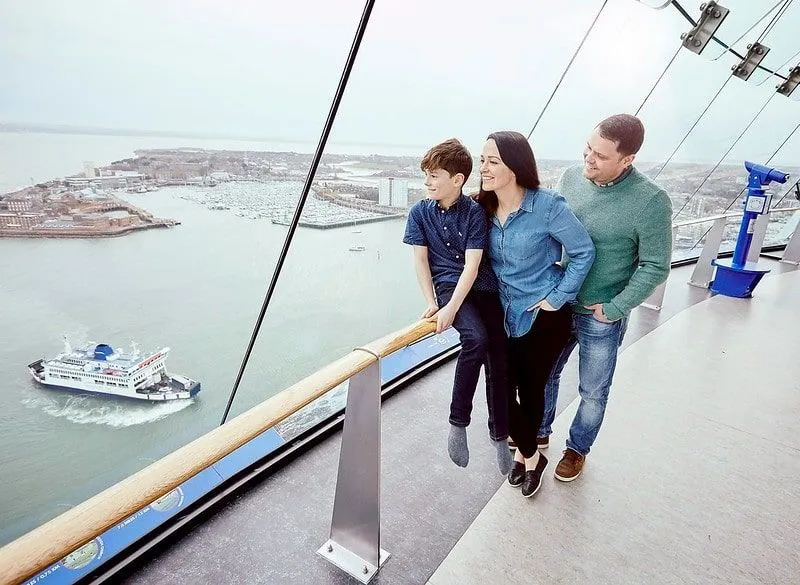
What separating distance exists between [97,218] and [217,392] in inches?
52.6

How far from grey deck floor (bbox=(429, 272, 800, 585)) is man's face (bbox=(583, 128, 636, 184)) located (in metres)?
1.47

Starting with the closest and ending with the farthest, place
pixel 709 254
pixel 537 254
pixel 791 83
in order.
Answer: pixel 537 254, pixel 709 254, pixel 791 83

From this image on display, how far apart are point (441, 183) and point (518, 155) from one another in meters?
0.28

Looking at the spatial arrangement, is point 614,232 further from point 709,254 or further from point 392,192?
point 709,254

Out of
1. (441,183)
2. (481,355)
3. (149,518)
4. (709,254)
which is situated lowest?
(149,518)

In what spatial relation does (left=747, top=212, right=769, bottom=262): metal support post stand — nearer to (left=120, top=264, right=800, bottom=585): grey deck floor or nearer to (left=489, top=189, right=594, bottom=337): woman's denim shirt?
(left=120, top=264, right=800, bottom=585): grey deck floor

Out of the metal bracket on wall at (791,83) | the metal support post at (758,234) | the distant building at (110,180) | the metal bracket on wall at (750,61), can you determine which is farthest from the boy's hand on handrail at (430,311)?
the metal bracket on wall at (791,83)

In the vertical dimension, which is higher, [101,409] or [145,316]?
[145,316]

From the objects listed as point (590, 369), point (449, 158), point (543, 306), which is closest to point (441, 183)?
point (449, 158)

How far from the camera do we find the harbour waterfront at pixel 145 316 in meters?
2.37

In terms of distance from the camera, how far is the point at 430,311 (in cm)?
161

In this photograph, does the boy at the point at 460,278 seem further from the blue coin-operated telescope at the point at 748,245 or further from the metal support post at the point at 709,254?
the metal support post at the point at 709,254

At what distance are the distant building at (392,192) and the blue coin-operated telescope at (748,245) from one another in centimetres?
371

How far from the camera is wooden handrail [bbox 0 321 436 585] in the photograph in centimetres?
64
